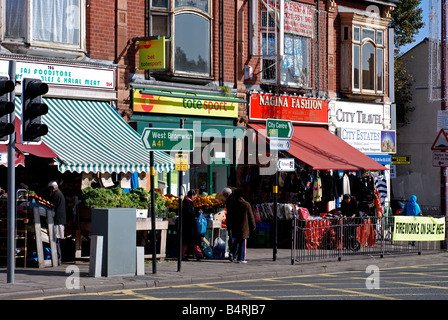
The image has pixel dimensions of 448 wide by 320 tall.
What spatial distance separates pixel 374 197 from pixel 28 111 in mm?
14708

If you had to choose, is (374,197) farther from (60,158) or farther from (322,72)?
(60,158)

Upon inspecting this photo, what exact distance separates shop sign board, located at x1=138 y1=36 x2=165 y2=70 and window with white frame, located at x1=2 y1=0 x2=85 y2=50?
5.84ft

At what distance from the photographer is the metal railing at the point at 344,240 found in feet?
59.2

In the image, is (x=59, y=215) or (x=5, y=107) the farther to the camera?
(x=59, y=215)

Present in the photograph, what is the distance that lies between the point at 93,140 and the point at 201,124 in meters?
4.93

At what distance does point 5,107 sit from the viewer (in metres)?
13.0

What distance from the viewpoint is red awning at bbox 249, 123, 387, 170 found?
926 inches

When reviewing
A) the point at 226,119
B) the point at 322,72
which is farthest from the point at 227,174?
the point at 322,72

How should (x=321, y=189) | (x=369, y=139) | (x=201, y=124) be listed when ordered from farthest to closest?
1. (x=369, y=139)
2. (x=321, y=189)
3. (x=201, y=124)

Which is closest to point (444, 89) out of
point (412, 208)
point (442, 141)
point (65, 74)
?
point (442, 141)

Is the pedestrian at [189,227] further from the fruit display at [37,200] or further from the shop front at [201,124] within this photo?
the shop front at [201,124]

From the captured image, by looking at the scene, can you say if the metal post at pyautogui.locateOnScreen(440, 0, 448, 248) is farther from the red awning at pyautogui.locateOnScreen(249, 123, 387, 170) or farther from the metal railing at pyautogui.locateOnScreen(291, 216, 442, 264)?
the red awning at pyautogui.locateOnScreen(249, 123, 387, 170)

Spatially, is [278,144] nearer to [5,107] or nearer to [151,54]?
[151,54]

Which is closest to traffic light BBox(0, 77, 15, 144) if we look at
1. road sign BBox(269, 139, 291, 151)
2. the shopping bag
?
the shopping bag
